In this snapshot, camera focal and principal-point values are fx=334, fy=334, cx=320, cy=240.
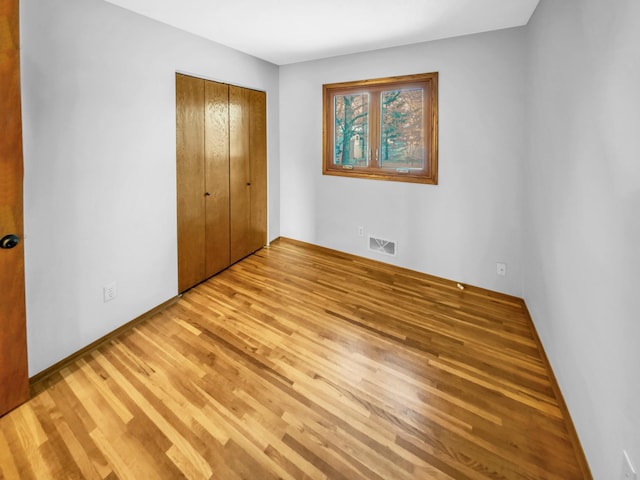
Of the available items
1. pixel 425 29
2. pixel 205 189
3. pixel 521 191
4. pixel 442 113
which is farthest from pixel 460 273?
pixel 205 189

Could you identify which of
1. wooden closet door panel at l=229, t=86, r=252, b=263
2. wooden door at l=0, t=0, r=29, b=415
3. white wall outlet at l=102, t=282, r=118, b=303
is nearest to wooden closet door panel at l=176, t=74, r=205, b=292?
wooden closet door panel at l=229, t=86, r=252, b=263

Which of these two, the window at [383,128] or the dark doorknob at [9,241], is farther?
the window at [383,128]

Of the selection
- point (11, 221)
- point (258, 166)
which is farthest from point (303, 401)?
point (258, 166)

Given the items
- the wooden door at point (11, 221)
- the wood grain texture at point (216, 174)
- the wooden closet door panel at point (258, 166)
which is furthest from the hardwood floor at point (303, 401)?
the wooden closet door panel at point (258, 166)

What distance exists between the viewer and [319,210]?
436 cm

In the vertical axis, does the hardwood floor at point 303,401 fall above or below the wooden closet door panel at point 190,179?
below

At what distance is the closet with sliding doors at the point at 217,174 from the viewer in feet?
10.1

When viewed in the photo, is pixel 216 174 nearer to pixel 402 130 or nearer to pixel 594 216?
pixel 402 130

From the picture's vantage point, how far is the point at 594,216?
4.64 ft

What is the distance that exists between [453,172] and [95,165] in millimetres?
2994

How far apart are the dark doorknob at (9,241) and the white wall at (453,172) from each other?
121 inches

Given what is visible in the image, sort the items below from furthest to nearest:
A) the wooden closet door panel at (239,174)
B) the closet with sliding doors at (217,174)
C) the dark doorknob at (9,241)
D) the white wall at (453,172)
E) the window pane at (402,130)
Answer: the wooden closet door panel at (239,174), the window pane at (402,130), the closet with sliding doors at (217,174), the white wall at (453,172), the dark doorknob at (9,241)

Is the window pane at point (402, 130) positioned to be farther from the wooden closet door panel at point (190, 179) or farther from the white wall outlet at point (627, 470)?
the white wall outlet at point (627, 470)

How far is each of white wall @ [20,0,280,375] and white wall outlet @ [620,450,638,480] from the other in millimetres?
2831
